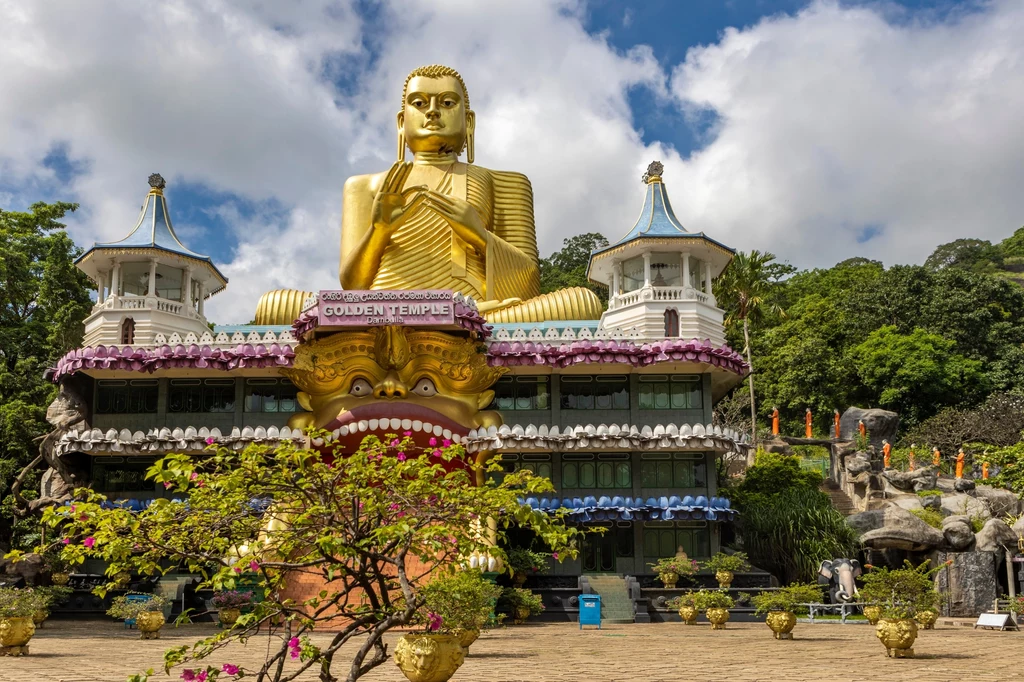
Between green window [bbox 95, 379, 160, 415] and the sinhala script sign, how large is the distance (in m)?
6.71

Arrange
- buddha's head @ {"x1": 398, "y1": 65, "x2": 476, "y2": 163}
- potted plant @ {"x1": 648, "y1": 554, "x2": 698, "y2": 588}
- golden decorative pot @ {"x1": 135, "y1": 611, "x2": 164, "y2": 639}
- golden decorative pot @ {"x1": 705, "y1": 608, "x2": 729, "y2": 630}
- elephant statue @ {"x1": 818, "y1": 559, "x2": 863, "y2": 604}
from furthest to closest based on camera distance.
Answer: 1. buddha's head @ {"x1": 398, "y1": 65, "x2": 476, "y2": 163}
2. potted plant @ {"x1": 648, "y1": 554, "x2": 698, "y2": 588}
3. elephant statue @ {"x1": 818, "y1": 559, "x2": 863, "y2": 604}
4. golden decorative pot @ {"x1": 705, "y1": 608, "x2": 729, "y2": 630}
5. golden decorative pot @ {"x1": 135, "y1": 611, "x2": 164, "y2": 639}

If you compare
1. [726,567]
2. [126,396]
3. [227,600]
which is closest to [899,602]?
[726,567]

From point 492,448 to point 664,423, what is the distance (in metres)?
4.93

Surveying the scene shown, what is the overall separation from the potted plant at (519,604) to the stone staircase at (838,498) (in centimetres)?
1689

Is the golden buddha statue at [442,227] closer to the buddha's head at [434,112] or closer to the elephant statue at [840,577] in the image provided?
the buddha's head at [434,112]

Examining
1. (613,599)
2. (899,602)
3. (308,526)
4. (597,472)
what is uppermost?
(597,472)

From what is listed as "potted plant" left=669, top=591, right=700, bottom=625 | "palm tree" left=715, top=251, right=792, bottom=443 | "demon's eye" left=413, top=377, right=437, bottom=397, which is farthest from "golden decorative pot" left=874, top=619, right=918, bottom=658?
"palm tree" left=715, top=251, right=792, bottom=443

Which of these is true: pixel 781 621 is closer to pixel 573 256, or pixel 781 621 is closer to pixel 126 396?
pixel 126 396

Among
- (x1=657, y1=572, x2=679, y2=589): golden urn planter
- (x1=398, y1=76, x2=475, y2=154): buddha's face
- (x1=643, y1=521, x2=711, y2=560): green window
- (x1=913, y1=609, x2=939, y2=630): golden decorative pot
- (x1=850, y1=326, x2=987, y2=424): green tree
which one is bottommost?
(x1=913, y1=609, x2=939, y2=630): golden decorative pot

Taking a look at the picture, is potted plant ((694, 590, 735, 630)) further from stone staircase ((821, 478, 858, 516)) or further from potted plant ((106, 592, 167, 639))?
stone staircase ((821, 478, 858, 516))

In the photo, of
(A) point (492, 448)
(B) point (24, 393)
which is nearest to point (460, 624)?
(A) point (492, 448)

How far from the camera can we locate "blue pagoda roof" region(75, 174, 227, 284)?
3106 centimetres

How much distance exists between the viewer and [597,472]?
1161 inches

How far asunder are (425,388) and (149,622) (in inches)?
415
